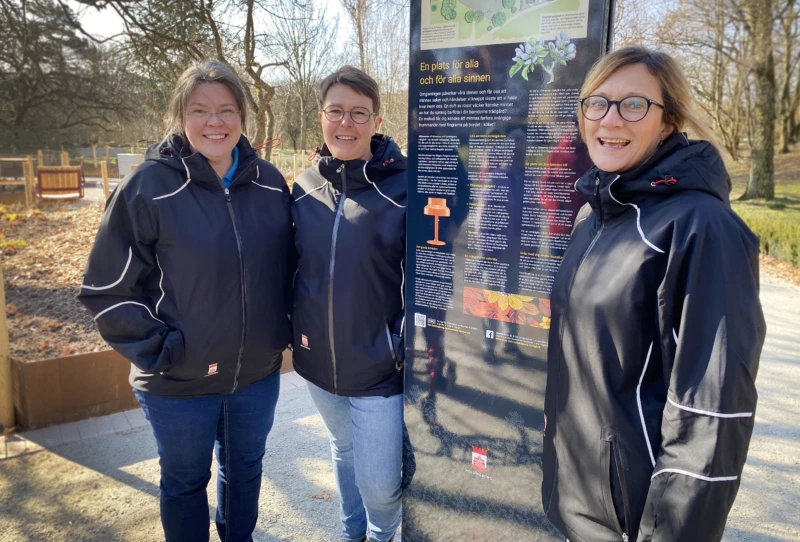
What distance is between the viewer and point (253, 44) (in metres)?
6.93

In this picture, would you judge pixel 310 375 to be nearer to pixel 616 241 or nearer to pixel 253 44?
pixel 616 241

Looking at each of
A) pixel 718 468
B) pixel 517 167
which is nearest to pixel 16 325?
pixel 517 167

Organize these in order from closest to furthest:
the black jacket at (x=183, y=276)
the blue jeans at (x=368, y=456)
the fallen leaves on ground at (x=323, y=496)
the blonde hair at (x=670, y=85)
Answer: the blonde hair at (x=670, y=85) < the black jacket at (x=183, y=276) < the blue jeans at (x=368, y=456) < the fallen leaves on ground at (x=323, y=496)

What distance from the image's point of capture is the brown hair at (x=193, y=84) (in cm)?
222

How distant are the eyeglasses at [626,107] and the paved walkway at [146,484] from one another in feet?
5.06

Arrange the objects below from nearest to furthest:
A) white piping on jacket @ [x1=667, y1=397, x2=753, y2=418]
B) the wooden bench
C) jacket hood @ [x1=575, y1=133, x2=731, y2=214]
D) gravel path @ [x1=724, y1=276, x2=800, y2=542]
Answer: white piping on jacket @ [x1=667, y1=397, x2=753, y2=418]
jacket hood @ [x1=575, y1=133, x2=731, y2=214]
gravel path @ [x1=724, y1=276, x2=800, y2=542]
the wooden bench

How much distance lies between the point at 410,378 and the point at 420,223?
27.6 inches

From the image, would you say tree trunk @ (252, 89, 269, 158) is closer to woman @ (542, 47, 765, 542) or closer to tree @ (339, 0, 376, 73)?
tree @ (339, 0, 376, 73)

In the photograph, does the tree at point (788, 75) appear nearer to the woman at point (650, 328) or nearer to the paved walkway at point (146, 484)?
the paved walkway at point (146, 484)

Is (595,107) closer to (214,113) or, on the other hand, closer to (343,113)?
(343,113)

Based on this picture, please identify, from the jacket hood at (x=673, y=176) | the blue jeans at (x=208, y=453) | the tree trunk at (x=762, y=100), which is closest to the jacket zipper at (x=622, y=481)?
the jacket hood at (x=673, y=176)

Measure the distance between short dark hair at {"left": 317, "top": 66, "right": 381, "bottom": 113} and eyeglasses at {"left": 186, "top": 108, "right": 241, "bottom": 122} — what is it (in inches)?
14.9

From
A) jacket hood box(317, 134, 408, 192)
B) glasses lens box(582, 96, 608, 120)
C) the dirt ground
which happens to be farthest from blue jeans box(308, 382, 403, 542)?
the dirt ground

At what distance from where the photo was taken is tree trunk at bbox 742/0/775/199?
15484 mm
